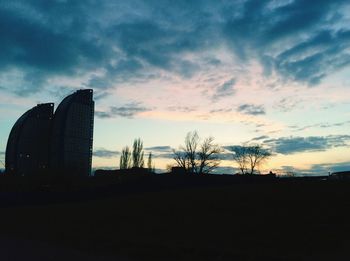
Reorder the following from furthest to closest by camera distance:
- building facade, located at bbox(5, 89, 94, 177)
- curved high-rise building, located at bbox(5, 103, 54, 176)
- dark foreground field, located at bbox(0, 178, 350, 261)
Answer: curved high-rise building, located at bbox(5, 103, 54, 176) → building facade, located at bbox(5, 89, 94, 177) → dark foreground field, located at bbox(0, 178, 350, 261)

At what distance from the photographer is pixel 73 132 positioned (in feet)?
486

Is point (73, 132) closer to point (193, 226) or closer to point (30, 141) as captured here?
point (30, 141)

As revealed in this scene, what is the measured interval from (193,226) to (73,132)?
133 m

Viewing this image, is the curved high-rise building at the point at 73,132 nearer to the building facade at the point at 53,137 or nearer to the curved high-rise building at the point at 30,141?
the building facade at the point at 53,137

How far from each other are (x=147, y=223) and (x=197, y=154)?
70.8 m

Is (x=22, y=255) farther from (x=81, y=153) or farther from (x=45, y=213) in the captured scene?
(x=81, y=153)

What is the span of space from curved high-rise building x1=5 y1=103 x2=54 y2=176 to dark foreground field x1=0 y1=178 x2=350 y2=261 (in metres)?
123

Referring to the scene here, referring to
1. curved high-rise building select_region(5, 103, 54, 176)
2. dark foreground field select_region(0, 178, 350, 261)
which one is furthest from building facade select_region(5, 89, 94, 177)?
dark foreground field select_region(0, 178, 350, 261)

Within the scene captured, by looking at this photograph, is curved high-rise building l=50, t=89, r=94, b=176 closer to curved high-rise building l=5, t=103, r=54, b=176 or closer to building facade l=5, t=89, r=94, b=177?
building facade l=5, t=89, r=94, b=177

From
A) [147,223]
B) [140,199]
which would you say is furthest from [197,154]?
[147,223]

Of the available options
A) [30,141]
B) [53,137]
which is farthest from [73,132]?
[30,141]

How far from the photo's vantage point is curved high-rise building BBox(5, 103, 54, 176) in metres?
151

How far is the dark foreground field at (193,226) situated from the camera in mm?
16250

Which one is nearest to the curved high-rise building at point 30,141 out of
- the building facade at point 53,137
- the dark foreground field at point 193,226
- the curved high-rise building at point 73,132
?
the building facade at point 53,137
